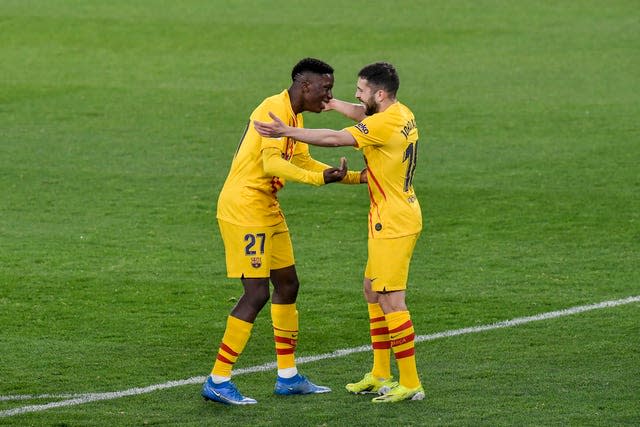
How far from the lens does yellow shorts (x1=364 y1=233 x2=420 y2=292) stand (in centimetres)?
866

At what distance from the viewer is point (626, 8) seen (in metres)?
30.3

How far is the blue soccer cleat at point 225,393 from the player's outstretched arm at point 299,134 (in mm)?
1612

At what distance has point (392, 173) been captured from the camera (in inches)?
342

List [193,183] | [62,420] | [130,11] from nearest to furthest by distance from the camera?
[62,420]
[193,183]
[130,11]

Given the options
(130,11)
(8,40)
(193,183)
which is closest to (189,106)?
(193,183)

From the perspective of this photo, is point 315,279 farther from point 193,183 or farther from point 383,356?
point 193,183

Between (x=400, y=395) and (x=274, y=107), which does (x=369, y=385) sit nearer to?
(x=400, y=395)

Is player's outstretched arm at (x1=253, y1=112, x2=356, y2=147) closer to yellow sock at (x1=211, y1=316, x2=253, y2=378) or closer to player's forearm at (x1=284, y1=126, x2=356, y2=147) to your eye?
player's forearm at (x1=284, y1=126, x2=356, y2=147)

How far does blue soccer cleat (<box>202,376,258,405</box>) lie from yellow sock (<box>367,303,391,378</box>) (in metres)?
0.87

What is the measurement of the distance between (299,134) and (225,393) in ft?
5.60

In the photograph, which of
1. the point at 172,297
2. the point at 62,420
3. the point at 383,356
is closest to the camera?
the point at 62,420

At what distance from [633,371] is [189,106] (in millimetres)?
13200

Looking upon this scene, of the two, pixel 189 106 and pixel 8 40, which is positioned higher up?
pixel 8 40

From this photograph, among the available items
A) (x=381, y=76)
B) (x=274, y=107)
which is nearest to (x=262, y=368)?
(x=274, y=107)
